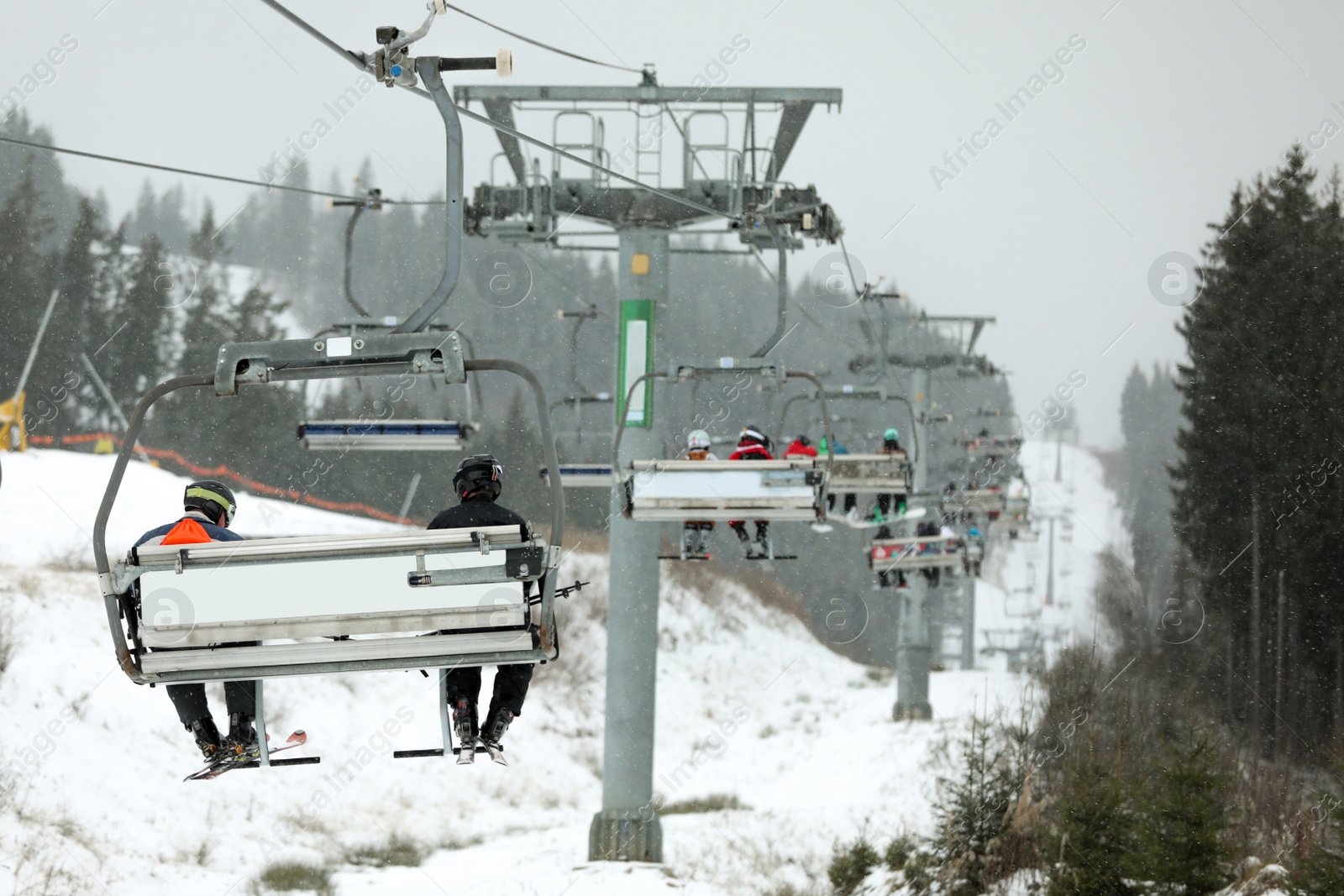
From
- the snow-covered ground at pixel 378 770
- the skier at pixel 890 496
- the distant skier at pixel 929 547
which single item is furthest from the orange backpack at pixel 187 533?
the distant skier at pixel 929 547

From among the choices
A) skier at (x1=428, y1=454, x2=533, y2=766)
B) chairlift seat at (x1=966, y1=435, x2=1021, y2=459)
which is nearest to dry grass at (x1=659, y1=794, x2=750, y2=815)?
chairlift seat at (x1=966, y1=435, x2=1021, y2=459)

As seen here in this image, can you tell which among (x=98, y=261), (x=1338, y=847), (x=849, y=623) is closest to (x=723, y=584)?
(x=849, y=623)

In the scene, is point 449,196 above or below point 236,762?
above

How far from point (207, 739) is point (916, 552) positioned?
14.6m

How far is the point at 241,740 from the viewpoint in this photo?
6.22 m

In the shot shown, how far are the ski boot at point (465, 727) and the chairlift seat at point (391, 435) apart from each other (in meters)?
5.03

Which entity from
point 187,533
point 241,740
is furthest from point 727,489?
point 187,533

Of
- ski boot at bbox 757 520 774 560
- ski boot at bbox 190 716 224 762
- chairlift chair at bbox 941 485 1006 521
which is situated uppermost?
chairlift chair at bbox 941 485 1006 521

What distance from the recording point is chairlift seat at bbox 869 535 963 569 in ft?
63.2

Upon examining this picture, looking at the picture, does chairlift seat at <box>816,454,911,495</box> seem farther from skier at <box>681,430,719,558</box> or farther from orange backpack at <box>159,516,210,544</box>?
orange backpack at <box>159,516,210,544</box>

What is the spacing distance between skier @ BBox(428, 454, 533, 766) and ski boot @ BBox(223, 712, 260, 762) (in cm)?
95

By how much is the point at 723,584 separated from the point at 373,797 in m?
22.7

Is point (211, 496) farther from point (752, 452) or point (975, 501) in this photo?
point (975, 501)

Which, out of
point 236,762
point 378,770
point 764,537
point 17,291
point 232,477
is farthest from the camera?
point 232,477
